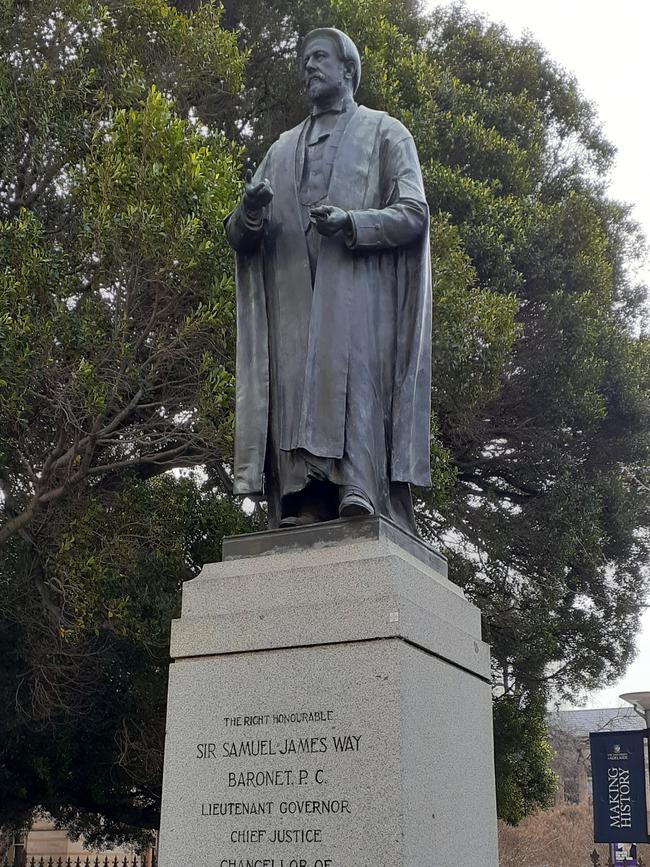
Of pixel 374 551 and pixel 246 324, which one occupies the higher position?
pixel 246 324

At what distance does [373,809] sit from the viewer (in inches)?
167

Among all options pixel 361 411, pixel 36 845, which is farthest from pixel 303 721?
pixel 36 845

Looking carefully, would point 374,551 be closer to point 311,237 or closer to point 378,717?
point 378,717

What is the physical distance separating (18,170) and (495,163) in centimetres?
798

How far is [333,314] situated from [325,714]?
2114mm

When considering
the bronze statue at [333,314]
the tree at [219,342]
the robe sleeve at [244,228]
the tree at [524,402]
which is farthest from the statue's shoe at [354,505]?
the tree at [524,402]

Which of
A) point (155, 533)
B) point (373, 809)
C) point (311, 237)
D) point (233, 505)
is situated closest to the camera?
point (373, 809)

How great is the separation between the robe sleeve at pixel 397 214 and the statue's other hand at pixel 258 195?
0.49 meters

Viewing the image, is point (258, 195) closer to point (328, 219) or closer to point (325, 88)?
point (328, 219)

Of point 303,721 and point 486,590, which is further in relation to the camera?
point 486,590

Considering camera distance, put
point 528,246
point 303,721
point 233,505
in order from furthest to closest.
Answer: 1. point 528,246
2. point 233,505
3. point 303,721

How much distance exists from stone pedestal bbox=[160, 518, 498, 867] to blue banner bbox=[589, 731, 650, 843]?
854cm

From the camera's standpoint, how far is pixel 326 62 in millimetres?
6008

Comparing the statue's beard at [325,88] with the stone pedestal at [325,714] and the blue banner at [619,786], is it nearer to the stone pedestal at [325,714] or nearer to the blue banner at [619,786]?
the stone pedestal at [325,714]
